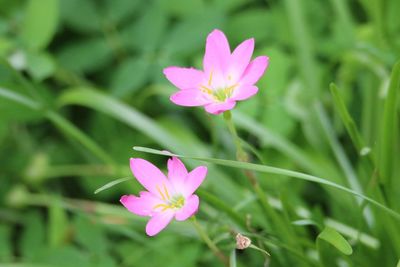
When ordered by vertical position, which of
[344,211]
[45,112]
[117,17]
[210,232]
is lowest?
[344,211]

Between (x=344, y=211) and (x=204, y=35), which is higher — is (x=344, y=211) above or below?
below

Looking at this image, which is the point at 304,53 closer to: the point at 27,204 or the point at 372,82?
the point at 372,82

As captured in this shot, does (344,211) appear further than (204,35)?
No

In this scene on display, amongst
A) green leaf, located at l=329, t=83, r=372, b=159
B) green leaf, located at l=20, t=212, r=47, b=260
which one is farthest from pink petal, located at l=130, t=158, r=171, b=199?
green leaf, located at l=20, t=212, r=47, b=260

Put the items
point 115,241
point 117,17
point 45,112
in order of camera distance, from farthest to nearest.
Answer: point 117,17 < point 115,241 < point 45,112

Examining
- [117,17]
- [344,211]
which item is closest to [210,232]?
[344,211]

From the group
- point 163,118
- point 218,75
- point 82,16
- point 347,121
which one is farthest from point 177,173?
point 82,16
